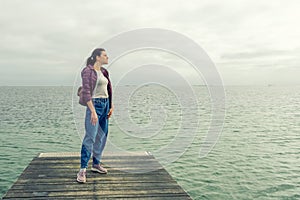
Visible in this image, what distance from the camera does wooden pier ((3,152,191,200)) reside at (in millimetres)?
5191

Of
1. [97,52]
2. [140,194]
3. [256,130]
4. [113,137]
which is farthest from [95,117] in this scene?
[256,130]

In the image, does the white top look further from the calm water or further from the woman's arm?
the calm water

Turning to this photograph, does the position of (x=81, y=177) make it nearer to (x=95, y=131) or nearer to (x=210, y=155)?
(x=95, y=131)

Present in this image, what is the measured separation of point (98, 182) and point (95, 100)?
5.52 ft

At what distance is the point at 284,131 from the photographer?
21.5 m

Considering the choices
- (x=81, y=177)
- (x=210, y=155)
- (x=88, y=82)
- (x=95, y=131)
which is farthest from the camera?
(x=210, y=155)

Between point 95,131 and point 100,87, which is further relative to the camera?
point 95,131

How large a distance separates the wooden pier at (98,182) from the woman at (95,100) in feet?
1.45

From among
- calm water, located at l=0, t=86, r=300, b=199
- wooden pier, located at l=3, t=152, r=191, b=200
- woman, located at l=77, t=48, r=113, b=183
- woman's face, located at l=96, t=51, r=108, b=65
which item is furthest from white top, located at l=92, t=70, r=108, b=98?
wooden pier, located at l=3, t=152, r=191, b=200

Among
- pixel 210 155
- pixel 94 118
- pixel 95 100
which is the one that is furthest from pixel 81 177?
pixel 210 155

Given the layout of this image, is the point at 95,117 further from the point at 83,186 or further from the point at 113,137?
the point at 113,137

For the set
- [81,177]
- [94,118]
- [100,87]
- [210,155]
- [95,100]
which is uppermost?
[100,87]

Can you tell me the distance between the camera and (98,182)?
5.82 m

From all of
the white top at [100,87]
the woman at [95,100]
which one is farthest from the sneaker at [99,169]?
the white top at [100,87]
